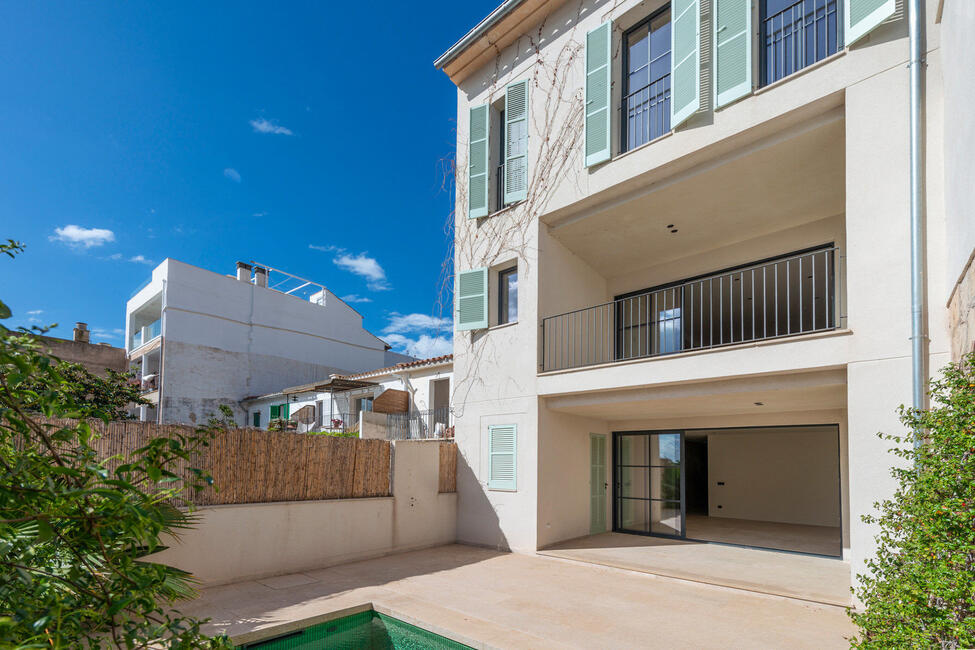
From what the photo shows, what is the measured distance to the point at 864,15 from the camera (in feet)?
21.8

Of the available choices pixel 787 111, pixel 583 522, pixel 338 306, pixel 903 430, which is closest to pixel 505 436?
pixel 583 522

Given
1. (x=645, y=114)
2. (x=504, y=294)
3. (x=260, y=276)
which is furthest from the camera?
(x=260, y=276)

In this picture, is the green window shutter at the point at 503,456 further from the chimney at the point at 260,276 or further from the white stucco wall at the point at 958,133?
the chimney at the point at 260,276

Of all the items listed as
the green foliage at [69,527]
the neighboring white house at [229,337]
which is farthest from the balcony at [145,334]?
the green foliage at [69,527]

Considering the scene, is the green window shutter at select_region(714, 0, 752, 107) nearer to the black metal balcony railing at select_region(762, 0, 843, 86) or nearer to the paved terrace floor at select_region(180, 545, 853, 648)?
→ the black metal balcony railing at select_region(762, 0, 843, 86)

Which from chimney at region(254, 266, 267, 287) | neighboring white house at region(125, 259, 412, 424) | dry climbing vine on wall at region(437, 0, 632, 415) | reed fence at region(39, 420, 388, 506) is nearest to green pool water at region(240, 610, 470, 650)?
reed fence at region(39, 420, 388, 506)

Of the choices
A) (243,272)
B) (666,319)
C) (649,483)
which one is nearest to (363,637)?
(649,483)

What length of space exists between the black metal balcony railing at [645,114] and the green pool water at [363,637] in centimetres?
786

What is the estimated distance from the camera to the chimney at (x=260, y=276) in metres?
25.8

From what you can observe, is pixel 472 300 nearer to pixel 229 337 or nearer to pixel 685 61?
pixel 685 61

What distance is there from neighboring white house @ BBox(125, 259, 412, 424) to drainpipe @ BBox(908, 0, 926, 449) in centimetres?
2269

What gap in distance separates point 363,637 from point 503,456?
4557mm

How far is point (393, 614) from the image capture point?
21.2 feet

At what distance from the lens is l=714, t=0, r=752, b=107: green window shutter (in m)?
7.78
